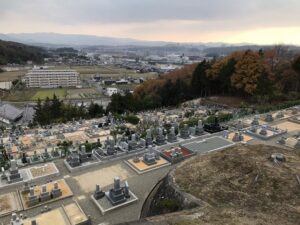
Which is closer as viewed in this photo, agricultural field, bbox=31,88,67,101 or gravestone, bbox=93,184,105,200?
gravestone, bbox=93,184,105,200

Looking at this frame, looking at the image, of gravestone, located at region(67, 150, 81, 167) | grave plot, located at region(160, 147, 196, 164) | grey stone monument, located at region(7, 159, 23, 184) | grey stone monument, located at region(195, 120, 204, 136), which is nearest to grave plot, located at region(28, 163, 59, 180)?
grey stone monument, located at region(7, 159, 23, 184)

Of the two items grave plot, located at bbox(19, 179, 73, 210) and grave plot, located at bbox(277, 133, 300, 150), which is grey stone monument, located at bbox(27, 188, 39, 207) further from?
grave plot, located at bbox(277, 133, 300, 150)

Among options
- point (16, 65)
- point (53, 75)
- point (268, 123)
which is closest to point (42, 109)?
point (268, 123)

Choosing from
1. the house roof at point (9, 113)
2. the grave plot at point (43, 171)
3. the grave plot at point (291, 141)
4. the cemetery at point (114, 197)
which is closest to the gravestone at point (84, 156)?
the grave plot at point (43, 171)

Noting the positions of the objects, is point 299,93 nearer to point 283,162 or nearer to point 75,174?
point 283,162

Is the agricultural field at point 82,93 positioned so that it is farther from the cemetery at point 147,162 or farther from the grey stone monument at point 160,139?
the cemetery at point 147,162

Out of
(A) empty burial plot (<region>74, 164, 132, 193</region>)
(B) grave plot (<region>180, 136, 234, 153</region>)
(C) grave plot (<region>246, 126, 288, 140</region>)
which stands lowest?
(A) empty burial plot (<region>74, 164, 132, 193</region>)
